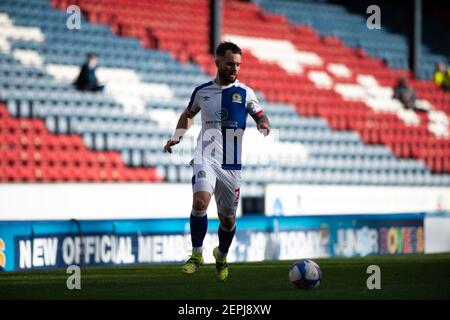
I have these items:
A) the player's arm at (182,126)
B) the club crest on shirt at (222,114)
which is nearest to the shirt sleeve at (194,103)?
the player's arm at (182,126)

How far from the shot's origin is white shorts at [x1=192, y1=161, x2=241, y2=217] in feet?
35.7

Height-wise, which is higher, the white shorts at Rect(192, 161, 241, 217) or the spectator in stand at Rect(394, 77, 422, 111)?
the spectator in stand at Rect(394, 77, 422, 111)

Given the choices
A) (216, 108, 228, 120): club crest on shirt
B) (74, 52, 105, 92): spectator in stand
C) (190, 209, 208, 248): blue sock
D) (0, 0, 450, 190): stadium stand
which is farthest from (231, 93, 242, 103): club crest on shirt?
(74, 52, 105, 92): spectator in stand

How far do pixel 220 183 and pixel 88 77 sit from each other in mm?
10619

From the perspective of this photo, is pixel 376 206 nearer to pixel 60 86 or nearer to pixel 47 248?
pixel 60 86

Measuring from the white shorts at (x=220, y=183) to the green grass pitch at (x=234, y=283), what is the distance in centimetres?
75

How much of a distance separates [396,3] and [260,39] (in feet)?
24.2

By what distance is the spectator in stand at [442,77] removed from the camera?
30031 mm

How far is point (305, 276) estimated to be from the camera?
1034 centimetres

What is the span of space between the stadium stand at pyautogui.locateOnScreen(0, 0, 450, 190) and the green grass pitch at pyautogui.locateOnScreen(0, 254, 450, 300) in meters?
6.54

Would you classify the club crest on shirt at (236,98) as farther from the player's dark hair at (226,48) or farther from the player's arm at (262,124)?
the player's dark hair at (226,48)

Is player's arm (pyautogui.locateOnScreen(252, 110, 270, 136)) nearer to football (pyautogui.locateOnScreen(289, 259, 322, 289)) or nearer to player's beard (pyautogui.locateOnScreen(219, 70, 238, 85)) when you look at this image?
player's beard (pyautogui.locateOnScreen(219, 70, 238, 85))

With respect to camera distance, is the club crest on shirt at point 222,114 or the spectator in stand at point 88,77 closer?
the club crest on shirt at point 222,114

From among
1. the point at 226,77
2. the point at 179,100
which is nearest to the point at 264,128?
the point at 226,77
